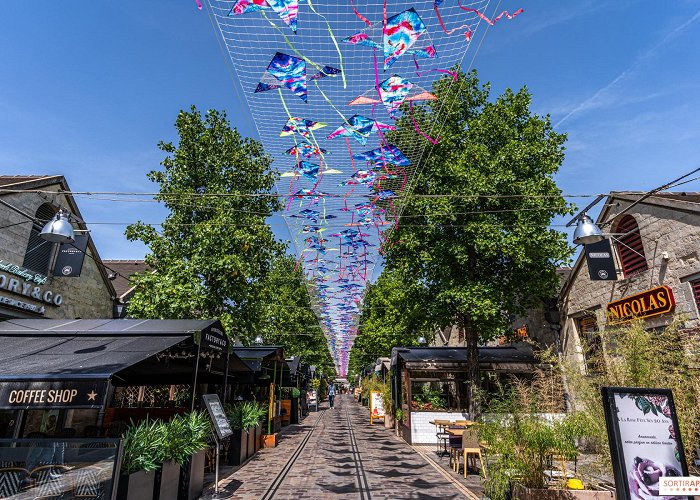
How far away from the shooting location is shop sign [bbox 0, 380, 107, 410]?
199 inches

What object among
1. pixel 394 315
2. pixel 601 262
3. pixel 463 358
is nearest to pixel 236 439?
pixel 463 358

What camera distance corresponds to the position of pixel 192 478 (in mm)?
7055

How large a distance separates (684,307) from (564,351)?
5496 millimetres

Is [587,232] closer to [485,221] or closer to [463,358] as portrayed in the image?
[485,221]

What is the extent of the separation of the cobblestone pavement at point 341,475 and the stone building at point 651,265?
4.76m

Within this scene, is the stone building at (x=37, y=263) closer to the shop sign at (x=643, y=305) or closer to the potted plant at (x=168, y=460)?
the potted plant at (x=168, y=460)

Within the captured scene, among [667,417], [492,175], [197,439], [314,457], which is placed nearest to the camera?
[667,417]

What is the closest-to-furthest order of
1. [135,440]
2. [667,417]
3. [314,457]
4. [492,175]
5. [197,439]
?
[667,417], [135,440], [197,439], [314,457], [492,175]

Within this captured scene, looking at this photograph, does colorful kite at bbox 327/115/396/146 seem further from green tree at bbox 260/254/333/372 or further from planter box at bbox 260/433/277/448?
green tree at bbox 260/254/333/372

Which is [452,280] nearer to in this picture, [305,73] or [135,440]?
[305,73]

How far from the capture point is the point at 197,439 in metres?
6.87

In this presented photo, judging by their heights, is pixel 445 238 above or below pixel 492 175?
below

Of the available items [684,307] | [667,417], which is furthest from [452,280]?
[667,417]

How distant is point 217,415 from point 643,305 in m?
11.3
